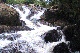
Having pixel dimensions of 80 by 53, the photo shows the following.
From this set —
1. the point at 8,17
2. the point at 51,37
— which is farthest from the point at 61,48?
the point at 8,17

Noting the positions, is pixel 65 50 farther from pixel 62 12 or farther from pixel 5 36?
pixel 62 12

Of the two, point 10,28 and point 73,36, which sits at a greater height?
point 10,28

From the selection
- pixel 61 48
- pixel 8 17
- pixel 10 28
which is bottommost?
pixel 61 48

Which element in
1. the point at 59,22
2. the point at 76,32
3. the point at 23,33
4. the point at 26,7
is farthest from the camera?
the point at 26,7

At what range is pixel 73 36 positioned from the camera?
24.1 metres

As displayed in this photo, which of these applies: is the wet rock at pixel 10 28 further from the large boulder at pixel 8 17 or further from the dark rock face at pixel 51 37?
the dark rock face at pixel 51 37

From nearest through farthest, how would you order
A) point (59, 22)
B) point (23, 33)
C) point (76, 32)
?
point (76, 32) < point (23, 33) < point (59, 22)

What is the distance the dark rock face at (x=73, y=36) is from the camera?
22625mm

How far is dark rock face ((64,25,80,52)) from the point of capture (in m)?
22.6

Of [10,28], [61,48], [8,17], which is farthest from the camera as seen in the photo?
[8,17]

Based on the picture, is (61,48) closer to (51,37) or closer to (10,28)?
(51,37)

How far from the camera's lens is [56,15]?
1299 inches

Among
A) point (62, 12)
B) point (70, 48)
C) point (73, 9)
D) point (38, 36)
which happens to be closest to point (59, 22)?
point (62, 12)

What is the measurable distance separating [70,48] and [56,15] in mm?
10901
